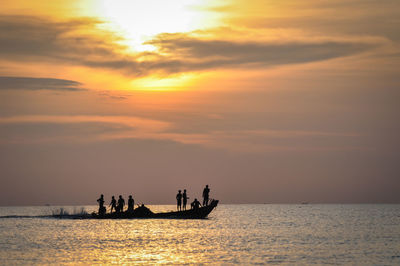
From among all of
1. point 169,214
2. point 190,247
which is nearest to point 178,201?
point 169,214

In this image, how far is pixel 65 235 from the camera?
5334cm

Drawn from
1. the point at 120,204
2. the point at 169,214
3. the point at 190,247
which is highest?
the point at 120,204

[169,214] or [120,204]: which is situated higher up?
[120,204]

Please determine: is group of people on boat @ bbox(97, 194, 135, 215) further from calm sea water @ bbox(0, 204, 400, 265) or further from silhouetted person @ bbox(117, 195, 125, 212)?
calm sea water @ bbox(0, 204, 400, 265)

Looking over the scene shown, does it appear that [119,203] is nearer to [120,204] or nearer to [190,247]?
[120,204]

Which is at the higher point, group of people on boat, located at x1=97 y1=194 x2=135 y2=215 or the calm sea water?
group of people on boat, located at x1=97 y1=194 x2=135 y2=215

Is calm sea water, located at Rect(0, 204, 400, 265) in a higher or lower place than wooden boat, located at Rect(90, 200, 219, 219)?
lower

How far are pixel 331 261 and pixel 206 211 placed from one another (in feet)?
115

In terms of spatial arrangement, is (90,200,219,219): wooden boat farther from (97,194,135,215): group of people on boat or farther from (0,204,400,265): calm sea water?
(0,204,400,265): calm sea water

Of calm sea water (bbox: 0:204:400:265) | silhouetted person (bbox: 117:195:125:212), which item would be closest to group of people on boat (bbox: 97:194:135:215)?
silhouetted person (bbox: 117:195:125:212)

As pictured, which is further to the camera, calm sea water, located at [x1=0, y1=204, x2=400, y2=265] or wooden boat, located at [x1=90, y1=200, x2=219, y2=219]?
wooden boat, located at [x1=90, y1=200, x2=219, y2=219]

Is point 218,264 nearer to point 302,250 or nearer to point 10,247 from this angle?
point 302,250

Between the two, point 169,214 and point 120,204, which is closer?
point 120,204

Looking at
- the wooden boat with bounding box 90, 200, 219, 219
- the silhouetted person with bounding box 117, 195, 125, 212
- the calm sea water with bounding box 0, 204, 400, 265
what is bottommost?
the calm sea water with bounding box 0, 204, 400, 265
